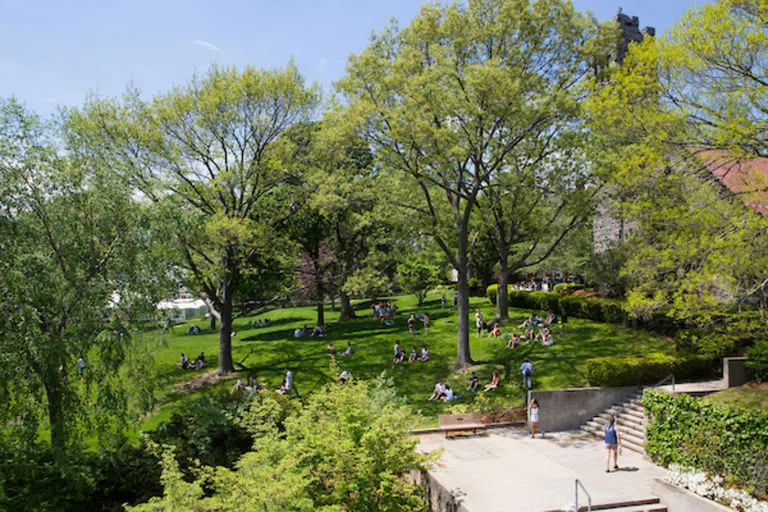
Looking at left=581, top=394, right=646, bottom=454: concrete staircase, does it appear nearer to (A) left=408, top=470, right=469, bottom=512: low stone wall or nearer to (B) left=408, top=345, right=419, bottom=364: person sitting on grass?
(A) left=408, top=470, right=469, bottom=512: low stone wall

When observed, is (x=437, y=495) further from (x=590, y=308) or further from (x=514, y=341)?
(x=590, y=308)

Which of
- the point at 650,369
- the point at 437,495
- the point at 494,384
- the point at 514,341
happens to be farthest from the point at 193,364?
the point at 650,369

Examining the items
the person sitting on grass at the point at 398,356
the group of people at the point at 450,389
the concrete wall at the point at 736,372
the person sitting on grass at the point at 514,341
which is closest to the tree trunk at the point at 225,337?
the person sitting on grass at the point at 398,356

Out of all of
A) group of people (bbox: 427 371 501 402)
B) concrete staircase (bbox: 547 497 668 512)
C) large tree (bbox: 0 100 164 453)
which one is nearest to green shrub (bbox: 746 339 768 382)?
concrete staircase (bbox: 547 497 668 512)

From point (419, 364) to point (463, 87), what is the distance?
11.7m

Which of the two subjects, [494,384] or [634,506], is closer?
[634,506]

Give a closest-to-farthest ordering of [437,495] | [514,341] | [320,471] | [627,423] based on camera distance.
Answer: [320,471], [437,495], [627,423], [514,341]

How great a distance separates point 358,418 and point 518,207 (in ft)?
56.0

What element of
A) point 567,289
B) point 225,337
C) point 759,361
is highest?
point 567,289

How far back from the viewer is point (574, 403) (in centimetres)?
1812

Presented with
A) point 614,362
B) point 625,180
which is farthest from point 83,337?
point 614,362

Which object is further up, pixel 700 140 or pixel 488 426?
pixel 700 140

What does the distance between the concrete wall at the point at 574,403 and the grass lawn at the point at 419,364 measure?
1.65 metres

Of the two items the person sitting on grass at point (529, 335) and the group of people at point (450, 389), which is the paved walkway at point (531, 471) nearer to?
the group of people at point (450, 389)
